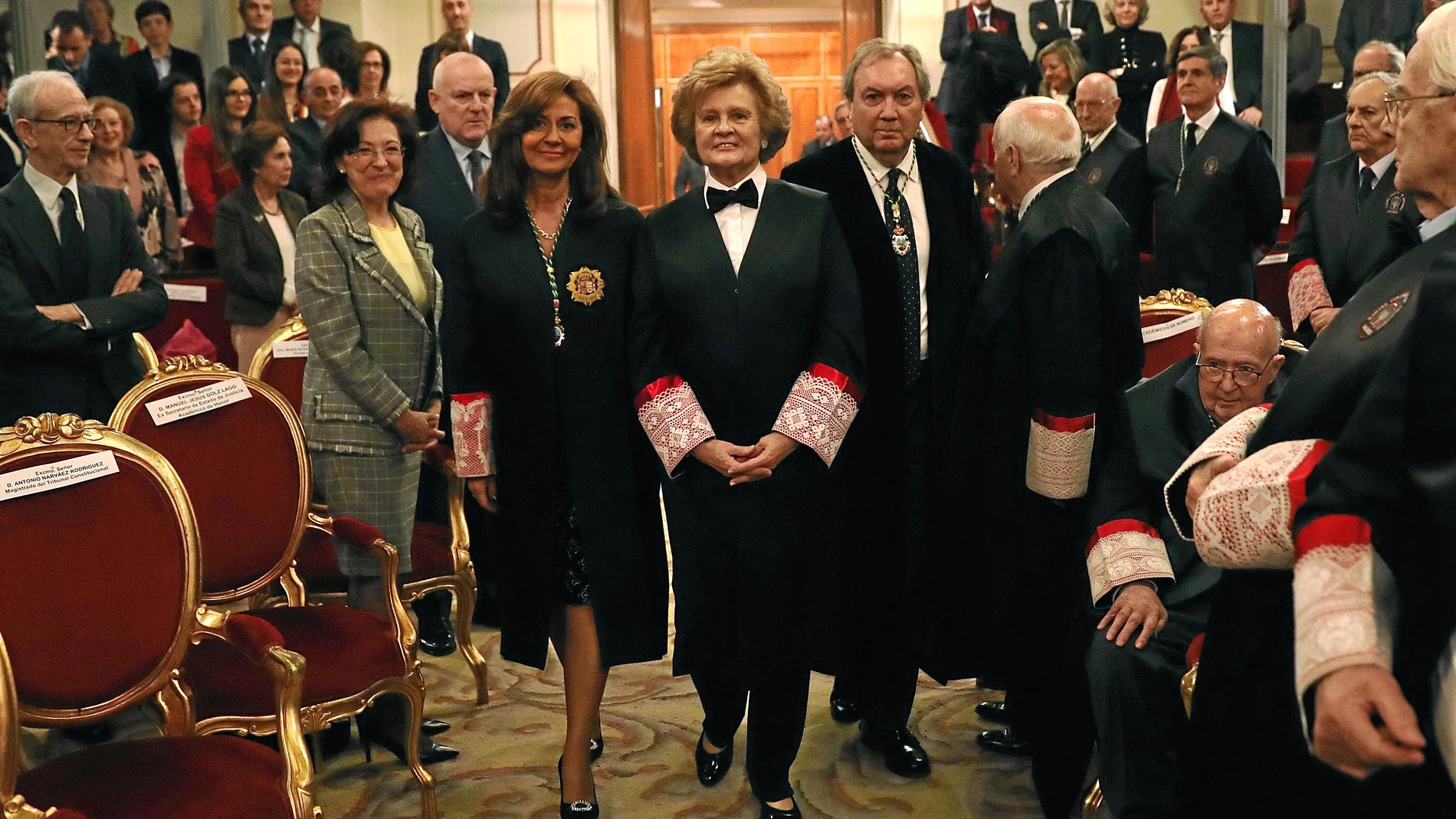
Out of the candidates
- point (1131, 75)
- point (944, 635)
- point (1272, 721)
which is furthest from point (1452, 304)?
point (1131, 75)

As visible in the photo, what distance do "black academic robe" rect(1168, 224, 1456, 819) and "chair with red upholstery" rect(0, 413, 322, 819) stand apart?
140 cm

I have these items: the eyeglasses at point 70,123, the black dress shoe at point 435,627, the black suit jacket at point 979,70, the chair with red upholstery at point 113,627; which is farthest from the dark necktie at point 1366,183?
the black suit jacket at point 979,70

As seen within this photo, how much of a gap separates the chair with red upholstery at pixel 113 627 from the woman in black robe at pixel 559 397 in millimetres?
583

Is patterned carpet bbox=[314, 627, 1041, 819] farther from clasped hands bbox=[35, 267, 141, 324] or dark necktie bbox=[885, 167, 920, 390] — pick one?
clasped hands bbox=[35, 267, 141, 324]

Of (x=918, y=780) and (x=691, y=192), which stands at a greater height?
(x=691, y=192)

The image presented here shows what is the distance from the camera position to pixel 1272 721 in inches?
61.9

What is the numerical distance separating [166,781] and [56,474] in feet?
1.86

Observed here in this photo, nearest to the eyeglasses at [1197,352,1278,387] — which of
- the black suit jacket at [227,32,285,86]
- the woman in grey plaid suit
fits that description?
the woman in grey plaid suit

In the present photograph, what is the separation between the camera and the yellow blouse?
127 inches

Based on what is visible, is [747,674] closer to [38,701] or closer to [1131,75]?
[38,701]

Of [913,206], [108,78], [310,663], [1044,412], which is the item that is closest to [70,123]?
[310,663]

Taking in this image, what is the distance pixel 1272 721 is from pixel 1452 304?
1.84 feet

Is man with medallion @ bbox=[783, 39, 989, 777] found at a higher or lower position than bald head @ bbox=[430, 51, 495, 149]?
lower

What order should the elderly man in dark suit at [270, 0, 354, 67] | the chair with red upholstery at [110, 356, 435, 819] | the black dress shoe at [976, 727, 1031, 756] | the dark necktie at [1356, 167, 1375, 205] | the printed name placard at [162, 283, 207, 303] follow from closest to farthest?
the chair with red upholstery at [110, 356, 435, 819], the black dress shoe at [976, 727, 1031, 756], the dark necktie at [1356, 167, 1375, 205], the printed name placard at [162, 283, 207, 303], the elderly man in dark suit at [270, 0, 354, 67]
